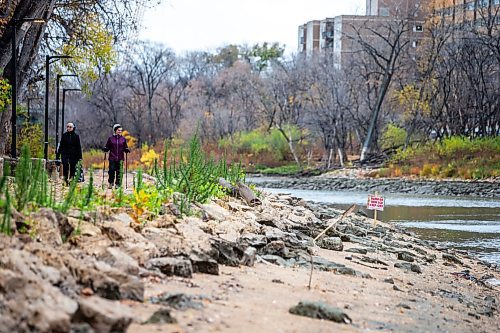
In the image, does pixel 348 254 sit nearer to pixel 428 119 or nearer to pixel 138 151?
pixel 428 119

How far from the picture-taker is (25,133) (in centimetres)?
3691

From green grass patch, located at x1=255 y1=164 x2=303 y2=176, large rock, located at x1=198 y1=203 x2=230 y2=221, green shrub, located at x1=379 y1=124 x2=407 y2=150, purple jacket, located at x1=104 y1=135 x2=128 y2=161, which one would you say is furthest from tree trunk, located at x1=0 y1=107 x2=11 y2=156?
green shrub, located at x1=379 y1=124 x2=407 y2=150

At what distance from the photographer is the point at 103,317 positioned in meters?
6.93

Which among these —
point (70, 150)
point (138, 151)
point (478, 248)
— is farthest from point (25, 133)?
point (138, 151)

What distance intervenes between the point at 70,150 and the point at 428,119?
4417 cm

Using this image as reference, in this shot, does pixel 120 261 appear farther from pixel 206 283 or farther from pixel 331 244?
pixel 331 244

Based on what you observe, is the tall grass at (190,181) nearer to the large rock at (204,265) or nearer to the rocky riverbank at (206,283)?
the rocky riverbank at (206,283)

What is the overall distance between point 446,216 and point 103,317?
1114 inches

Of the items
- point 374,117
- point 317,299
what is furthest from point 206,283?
point 374,117

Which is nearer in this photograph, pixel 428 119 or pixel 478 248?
pixel 478 248

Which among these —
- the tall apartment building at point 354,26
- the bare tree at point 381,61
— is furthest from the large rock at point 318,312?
the bare tree at point 381,61

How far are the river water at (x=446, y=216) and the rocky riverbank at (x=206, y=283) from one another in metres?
8.21

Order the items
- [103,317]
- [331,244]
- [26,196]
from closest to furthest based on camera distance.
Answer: [103,317] < [26,196] < [331,244]

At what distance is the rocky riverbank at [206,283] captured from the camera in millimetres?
7168
